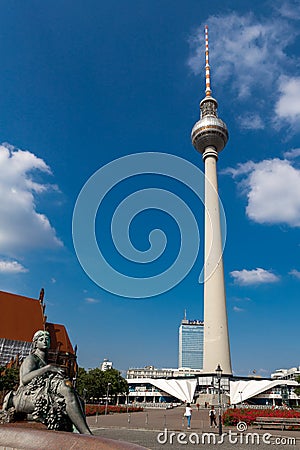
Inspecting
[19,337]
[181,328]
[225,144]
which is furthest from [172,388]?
[181,328]

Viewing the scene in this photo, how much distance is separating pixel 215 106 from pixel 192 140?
9.42 metres

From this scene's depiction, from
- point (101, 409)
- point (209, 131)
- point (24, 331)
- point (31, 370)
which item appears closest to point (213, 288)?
A: point (209, 131)

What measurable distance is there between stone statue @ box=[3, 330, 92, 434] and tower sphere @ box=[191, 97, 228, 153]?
257ft

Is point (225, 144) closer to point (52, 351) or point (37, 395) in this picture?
point (52, 351)

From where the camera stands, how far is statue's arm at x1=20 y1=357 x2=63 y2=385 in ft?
18.9

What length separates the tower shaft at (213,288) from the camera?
66375 millimetres

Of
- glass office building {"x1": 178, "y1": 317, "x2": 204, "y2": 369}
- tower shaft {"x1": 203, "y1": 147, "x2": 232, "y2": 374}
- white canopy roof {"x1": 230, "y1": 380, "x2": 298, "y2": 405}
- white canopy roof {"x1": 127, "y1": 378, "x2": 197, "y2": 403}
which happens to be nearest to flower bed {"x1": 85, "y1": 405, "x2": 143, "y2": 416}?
white canopy roof {"x1": 127, "y1": 378, "x2": 197, "y2": 403}

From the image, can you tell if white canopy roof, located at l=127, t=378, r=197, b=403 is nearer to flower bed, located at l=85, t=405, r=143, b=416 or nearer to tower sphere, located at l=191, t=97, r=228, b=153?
flower bed, located at l=85, t=405, r=143, b=416


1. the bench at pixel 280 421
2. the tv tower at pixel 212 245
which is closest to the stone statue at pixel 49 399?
the bench at pixel 280 421

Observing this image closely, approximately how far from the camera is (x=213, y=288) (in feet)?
229

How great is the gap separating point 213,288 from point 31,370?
65.9 metres

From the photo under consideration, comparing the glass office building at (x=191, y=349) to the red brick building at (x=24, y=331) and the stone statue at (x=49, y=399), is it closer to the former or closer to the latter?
the red brick building at (x=24, y=331)

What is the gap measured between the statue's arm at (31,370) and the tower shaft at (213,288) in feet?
211

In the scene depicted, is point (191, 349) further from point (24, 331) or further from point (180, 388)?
point (180, 388)
